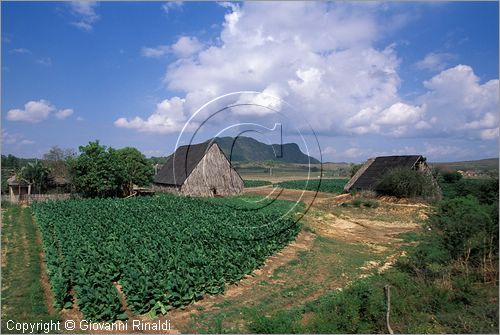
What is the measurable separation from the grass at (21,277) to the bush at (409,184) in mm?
25542

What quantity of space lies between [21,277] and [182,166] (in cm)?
2422

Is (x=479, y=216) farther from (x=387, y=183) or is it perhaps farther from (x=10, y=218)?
(x=10, y=218)

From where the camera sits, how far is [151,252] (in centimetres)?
1165

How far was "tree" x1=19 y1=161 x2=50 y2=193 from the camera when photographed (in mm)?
31891

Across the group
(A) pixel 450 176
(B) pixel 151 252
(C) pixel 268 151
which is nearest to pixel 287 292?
(B) pixel 151 252

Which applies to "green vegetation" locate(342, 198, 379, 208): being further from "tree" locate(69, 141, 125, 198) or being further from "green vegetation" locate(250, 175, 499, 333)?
"tree" locate(69, 141, 125, 198)

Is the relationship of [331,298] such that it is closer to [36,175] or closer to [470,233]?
[470,233]

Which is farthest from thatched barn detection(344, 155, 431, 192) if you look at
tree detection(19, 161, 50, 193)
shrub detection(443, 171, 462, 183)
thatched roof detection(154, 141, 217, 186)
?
tree detection(19, 161, 50, 193)

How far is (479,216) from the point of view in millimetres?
10836

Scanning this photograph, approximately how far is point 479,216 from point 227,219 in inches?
399

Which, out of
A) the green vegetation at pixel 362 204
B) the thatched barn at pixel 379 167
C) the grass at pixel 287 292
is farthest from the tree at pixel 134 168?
the grass at pixel 287 292

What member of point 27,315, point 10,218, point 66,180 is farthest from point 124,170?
point 27,315

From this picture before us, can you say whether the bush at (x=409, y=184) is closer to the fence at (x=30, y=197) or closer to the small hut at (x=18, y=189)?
the fence at (x=30, y=197)

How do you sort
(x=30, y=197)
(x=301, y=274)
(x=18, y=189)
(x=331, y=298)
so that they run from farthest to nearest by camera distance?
(x=18, y=189), (x=30, y=197), (x=301, y=274), (x=331, y=298)
